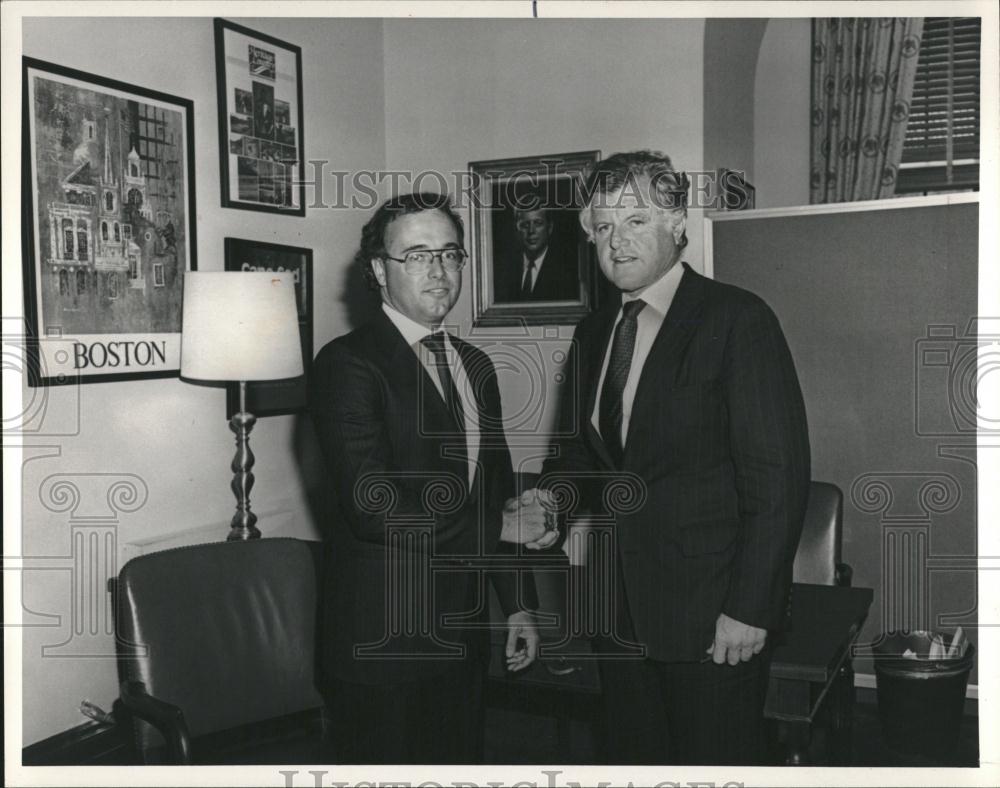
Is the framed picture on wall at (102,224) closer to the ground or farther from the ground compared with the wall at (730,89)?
closer to the ground

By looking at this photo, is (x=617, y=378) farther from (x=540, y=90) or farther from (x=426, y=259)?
(x=540, y=90)

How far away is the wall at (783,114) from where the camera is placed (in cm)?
354

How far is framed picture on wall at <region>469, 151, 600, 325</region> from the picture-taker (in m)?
2.37

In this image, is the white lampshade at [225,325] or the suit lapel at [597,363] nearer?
the suit lapel at [597,363]

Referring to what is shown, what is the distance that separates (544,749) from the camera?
2.01 m

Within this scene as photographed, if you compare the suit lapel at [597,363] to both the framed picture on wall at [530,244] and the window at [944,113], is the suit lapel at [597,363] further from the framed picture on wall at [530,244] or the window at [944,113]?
the window at [944,113]

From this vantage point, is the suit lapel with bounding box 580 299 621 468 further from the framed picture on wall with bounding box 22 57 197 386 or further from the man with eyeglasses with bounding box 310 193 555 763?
the framed picture on wall with bounding box 22 57 197 386

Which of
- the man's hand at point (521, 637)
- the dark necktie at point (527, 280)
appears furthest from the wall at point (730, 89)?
the man's hand at point (521, 637)

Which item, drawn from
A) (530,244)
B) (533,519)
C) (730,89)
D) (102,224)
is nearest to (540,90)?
(530,244)

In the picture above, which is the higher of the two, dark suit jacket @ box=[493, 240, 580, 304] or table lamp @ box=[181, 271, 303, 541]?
dark suit jacket @ box=[493, 240, 580, 304]

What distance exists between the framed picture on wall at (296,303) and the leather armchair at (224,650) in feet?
1.95


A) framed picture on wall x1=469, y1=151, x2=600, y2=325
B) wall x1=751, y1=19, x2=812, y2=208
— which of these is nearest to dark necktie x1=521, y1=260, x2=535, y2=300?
framed picture on wall x1=469, y1=151, x2=600, y2=325

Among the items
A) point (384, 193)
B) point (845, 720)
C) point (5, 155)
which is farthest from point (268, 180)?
point (845, 720)

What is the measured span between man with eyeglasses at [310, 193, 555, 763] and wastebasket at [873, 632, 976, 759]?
0.93 m
